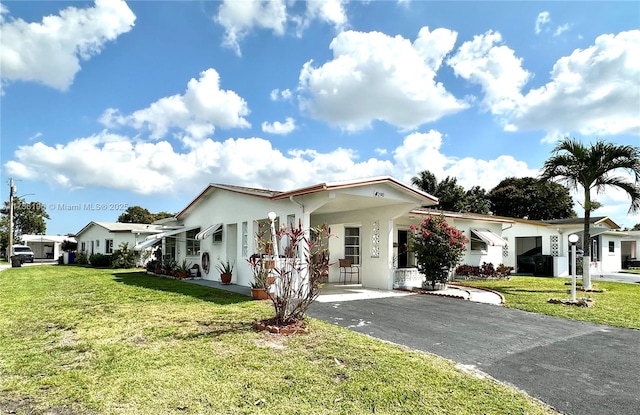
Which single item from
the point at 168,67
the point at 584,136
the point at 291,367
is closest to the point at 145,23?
the point at 168,67

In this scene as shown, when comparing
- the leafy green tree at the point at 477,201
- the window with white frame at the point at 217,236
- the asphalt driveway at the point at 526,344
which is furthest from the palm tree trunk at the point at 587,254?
the leafy green tree at the point at 477,201

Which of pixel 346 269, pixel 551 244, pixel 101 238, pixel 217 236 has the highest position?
pixel 217 236

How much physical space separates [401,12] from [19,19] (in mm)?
13245

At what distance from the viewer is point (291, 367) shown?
18.4 ft

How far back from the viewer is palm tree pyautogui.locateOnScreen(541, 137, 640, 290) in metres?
15.2

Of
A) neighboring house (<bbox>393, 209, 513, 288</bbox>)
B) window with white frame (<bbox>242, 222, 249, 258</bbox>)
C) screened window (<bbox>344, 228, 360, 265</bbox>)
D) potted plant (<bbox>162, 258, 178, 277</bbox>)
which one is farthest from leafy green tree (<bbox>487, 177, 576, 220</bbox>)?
potted plant (<bbox>162, 258, 178, 277</bbox>)

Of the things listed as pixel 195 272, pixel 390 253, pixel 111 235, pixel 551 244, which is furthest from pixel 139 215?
pixel 551 244

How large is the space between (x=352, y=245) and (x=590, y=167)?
10.4 m

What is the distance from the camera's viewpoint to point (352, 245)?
60.4 feet

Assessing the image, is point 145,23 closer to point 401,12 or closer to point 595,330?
point 401,12

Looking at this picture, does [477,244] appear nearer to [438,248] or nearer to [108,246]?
[438,248]

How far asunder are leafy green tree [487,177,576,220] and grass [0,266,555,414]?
151ft

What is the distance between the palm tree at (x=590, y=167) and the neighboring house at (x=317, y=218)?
242 inches

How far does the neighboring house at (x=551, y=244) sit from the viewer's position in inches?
945
